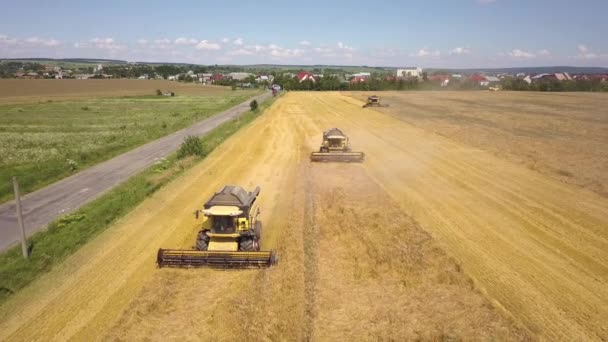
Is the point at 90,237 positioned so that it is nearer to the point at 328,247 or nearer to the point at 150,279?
the point at 150,279

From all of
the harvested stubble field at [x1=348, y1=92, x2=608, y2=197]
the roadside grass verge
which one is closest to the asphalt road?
the roadside grass verge

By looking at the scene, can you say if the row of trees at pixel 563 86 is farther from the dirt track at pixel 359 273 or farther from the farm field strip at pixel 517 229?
the dirt track at pixel 359 273

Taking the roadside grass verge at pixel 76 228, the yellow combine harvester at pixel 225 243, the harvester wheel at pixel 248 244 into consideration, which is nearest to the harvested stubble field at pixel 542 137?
the harvester wheel at pixel 248 244

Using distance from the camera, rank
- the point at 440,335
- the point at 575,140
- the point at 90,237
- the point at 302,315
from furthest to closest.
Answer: the point at 575,140
the point at 90,237
the point at 302,315
the point at 440,335

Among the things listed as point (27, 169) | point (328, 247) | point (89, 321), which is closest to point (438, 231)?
point (328, 247)

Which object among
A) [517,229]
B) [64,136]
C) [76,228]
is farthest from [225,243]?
[64,136]
